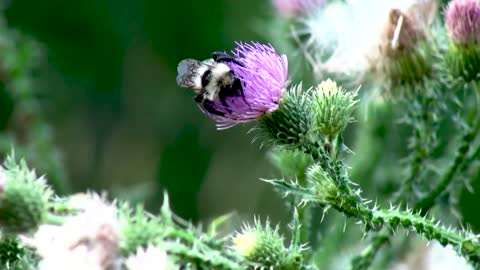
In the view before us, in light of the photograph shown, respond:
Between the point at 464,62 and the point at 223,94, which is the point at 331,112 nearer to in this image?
the point at 223,94

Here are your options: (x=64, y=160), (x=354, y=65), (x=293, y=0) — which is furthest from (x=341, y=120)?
(x=64, y=160)

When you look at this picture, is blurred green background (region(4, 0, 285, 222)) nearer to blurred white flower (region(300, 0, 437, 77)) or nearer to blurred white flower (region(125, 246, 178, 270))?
blurred white flower (region(300, 0, 437, 77))

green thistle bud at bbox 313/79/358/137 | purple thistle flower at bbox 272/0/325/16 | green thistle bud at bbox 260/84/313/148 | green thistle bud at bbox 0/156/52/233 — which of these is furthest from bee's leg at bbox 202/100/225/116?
purple thistle flower at bbox 272/0/325/16

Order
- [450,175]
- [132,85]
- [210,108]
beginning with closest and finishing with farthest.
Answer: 1. [210,108]
2. [450,175]
3. [132,85]

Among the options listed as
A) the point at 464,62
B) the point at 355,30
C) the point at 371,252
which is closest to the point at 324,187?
the point at 371,252

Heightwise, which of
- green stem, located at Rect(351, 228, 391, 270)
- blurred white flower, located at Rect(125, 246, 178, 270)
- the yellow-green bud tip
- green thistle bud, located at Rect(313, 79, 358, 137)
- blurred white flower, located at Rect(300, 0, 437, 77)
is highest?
blurred white flower, located at Rect(300, 0, 437, 77)

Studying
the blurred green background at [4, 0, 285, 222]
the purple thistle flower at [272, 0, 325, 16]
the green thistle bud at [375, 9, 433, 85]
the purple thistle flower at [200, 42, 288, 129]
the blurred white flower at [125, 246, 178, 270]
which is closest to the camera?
the blurred white flower at [125, 246, 178, 270]
